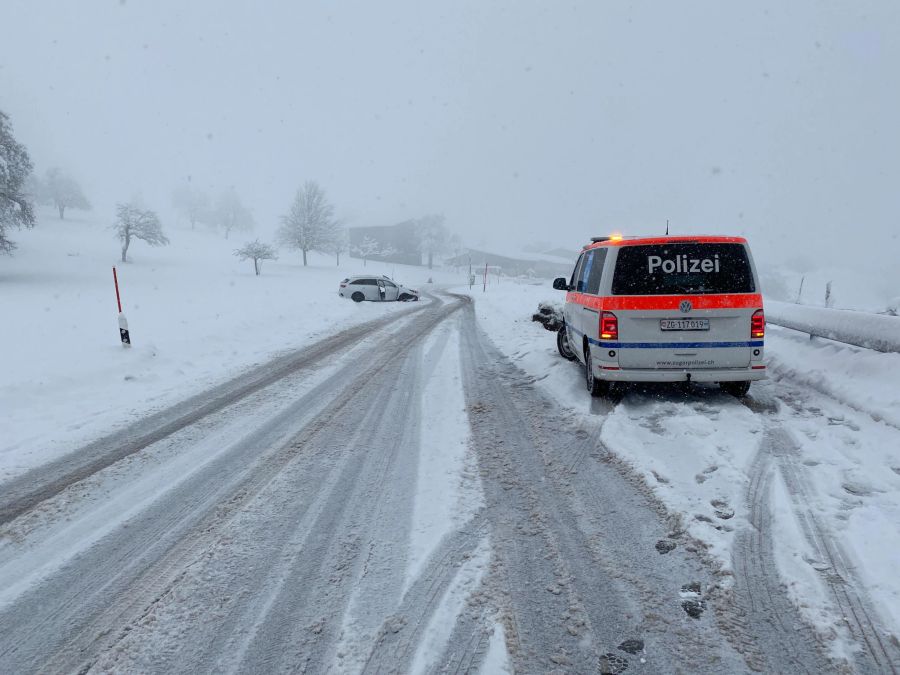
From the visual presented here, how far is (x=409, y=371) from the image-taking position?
7895 millimetres

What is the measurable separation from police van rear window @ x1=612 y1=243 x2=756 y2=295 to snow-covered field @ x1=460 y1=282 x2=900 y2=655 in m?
1.38

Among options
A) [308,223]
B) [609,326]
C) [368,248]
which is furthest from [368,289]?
[368,248]

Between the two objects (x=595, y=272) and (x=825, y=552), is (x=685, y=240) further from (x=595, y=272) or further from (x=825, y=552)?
(x=825, y=552)

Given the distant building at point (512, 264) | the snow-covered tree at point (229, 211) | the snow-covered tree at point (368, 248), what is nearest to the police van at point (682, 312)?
the snow-covered tree at point (368, 248)

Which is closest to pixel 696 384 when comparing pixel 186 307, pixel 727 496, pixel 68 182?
pixel 727 496

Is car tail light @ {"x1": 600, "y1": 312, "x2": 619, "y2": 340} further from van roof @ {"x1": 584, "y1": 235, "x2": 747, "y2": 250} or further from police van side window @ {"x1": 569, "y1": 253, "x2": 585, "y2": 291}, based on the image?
police van side window @ {"x1": 569, "y1": 253, "x2": 585, "y2": 291}

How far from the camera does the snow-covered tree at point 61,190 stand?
66250mm

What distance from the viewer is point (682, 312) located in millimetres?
5316

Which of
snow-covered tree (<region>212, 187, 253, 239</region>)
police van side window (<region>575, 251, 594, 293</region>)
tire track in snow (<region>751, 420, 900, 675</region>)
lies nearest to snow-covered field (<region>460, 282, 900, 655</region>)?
tire track in snow (<region>751, 420, 900, 675</region>)

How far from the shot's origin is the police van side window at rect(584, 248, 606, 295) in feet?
19.6

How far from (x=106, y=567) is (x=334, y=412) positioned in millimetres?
3017

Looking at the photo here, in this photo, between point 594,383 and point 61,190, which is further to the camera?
point 61,190

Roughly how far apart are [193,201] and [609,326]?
357ft

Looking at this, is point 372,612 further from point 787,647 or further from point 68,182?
point 68,182
